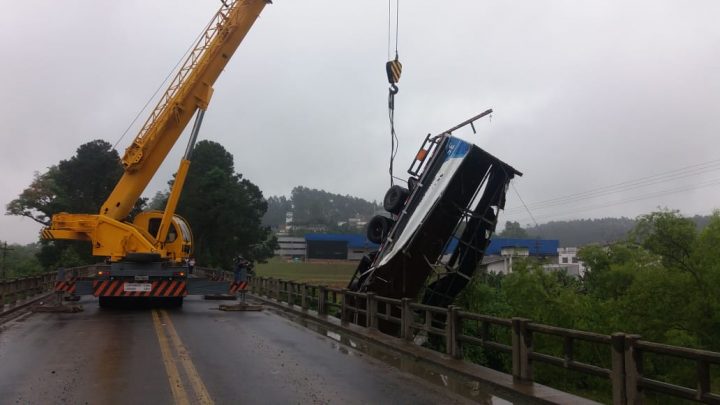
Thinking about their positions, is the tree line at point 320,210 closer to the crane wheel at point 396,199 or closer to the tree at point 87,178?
the tree at point 87,178

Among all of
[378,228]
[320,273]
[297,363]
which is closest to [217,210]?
[320,273]

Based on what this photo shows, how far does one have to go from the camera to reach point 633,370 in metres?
6.34

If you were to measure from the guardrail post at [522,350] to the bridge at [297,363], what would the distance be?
0.01m

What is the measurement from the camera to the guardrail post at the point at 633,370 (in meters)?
6.30

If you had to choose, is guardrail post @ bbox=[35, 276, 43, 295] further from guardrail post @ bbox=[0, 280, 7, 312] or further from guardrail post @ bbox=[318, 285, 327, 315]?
guardrail post @ bbox=[318, 285, 327, 315]

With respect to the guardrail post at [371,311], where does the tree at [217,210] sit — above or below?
above

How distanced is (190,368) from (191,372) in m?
0.34

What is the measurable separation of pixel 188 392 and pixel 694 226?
34.7m

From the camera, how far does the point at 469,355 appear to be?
23359 mm

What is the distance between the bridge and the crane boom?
12.5 feet

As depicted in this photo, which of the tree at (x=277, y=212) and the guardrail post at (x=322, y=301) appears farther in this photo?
the tree at (x=277, y=212)

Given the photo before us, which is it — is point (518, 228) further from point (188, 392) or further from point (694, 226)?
point (188, 392)

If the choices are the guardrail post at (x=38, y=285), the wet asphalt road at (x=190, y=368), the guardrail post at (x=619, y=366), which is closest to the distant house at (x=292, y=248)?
the guardrail post at (x=38, y=285)

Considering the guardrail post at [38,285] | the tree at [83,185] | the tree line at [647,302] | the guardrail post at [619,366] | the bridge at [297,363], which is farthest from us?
the tree at [83,185]
